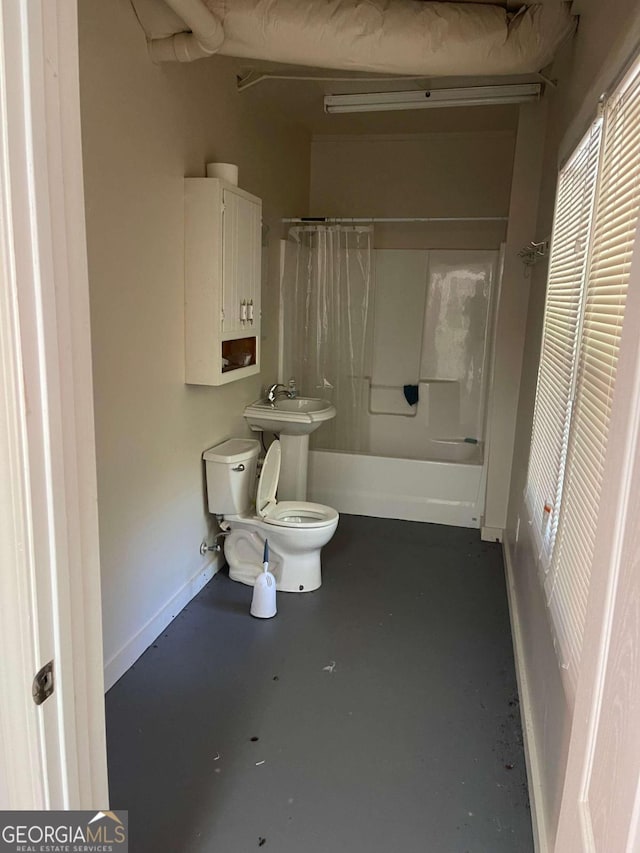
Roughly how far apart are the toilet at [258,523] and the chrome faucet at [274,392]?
0.61m

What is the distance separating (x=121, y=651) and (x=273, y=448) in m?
1.21

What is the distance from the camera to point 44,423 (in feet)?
2.57

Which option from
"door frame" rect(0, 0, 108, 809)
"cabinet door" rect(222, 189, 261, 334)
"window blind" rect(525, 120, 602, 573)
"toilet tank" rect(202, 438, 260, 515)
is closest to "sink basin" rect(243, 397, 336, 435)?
"toilet tank" rect(202, 438, 260, 515)

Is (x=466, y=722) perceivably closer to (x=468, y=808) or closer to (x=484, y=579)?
(x=468, y=808)

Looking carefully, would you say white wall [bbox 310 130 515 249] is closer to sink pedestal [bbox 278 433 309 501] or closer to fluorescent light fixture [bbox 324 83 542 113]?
fluorescent light fixture [bbox 324 83 542 113]

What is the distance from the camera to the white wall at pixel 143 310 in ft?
6.46

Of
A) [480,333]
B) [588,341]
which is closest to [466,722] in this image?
[588,341]

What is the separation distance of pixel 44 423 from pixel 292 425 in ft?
8.74

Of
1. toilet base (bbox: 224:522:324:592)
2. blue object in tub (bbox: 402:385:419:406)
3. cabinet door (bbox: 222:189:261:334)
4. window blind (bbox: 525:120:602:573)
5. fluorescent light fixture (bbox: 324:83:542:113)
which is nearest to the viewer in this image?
window blind (bbox: 525:120:602:573)

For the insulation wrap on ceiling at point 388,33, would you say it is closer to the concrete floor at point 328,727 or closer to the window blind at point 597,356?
the window blind at point 597,356

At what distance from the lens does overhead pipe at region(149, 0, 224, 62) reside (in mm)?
1948

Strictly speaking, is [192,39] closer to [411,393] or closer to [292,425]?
[292,425]

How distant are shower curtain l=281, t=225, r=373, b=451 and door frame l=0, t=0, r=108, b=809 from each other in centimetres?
324

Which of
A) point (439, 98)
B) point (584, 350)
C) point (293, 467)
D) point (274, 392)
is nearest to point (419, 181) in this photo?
point (439, 98)
